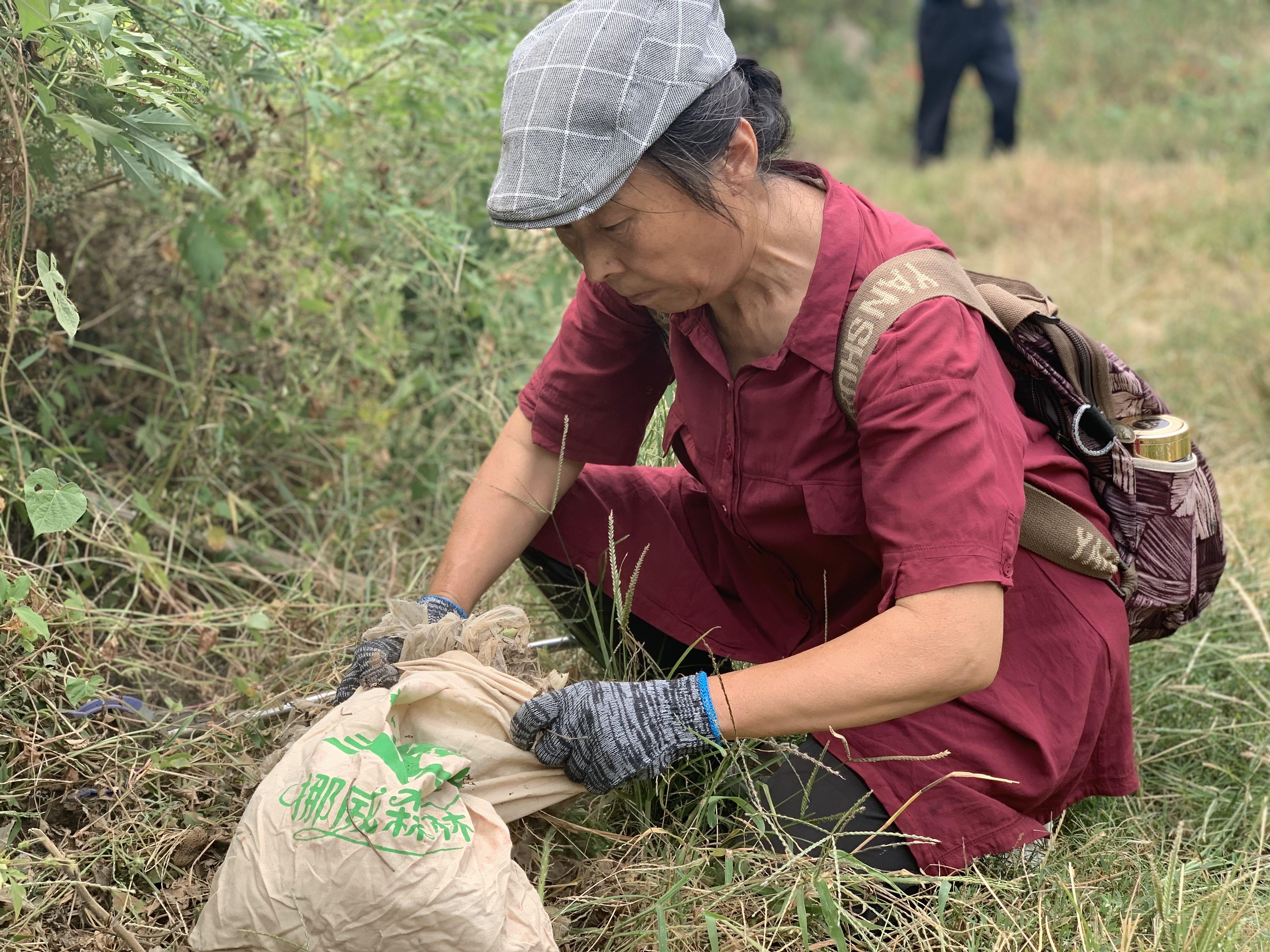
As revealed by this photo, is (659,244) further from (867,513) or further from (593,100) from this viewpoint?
(867,513)

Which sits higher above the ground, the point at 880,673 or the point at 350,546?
the point at 880,673

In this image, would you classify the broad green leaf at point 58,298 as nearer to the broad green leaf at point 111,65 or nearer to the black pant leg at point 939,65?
the broad green leaf at point 111,65

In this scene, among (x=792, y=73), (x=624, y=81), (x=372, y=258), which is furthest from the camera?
(x=792, y=73)

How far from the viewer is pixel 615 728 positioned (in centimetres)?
160

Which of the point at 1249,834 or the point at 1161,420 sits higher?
the point at 1161,420

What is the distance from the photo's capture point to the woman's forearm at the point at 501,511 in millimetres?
2043

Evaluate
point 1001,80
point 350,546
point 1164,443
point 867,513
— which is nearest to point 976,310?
point 867,513

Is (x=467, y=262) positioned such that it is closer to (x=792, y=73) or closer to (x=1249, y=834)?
(x=1249, y=834)

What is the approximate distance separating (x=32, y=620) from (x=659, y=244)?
1.07 meters

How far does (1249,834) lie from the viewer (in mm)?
1987

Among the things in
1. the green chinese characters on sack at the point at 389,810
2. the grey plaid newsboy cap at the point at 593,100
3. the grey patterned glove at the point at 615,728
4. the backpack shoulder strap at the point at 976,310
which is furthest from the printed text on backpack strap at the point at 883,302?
the green chinese characters on sack at the point at 389,810

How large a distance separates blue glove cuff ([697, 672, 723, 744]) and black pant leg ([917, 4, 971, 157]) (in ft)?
23.8

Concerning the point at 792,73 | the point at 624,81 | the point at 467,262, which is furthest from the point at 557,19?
the point at 792,73

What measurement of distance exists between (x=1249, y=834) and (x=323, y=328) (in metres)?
2.24
